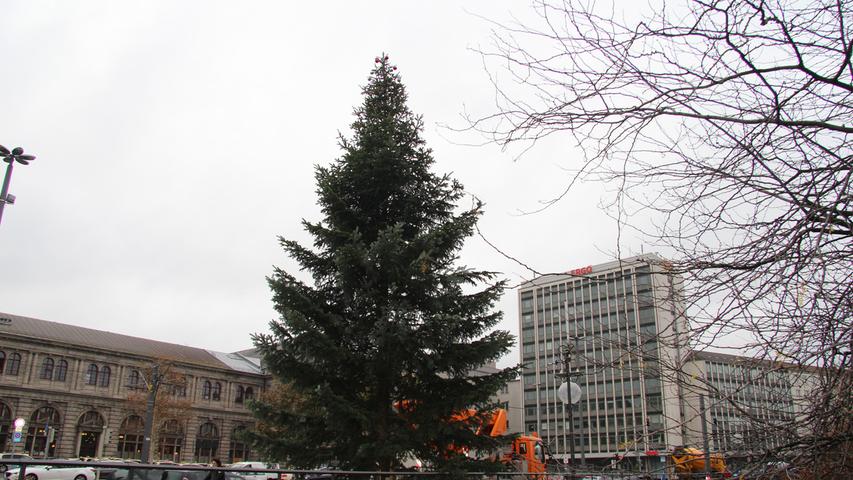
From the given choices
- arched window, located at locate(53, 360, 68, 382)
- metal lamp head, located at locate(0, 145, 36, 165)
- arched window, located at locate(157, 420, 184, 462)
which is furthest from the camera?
arched window, located at locate(157, 420, 184, 462)

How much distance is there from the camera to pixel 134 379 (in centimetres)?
6400

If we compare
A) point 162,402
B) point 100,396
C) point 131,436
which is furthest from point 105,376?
point 162,402

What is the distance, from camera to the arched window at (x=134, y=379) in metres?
63.5

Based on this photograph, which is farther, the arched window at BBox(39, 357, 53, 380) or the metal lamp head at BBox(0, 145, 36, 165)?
the arched window at BBox(39, 357, 53, 380)

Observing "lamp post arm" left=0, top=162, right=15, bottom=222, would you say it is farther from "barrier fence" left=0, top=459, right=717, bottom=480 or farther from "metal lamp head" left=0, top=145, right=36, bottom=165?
"barrier fence" left=0, top=459, right=717, bottom=480

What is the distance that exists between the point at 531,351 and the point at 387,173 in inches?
3393

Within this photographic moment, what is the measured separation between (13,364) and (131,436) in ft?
40.7

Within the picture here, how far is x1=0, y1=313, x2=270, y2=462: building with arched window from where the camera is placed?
5538cm

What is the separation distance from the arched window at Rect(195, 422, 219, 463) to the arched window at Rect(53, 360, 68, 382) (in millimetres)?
14807

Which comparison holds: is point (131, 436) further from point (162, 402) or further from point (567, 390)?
point (567, 390)

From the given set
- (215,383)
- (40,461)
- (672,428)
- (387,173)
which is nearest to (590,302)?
(672,428)

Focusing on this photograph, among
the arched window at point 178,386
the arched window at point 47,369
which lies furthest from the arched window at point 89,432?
the arched window at point 178,386

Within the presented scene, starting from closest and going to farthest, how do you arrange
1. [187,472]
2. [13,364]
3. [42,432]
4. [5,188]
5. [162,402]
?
[187,472]
[5,188]
[162,402]
[42,432]
[13,364]

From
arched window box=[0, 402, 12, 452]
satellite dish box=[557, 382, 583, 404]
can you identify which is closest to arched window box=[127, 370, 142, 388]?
arched window box=[0, 402, 12, 452]
